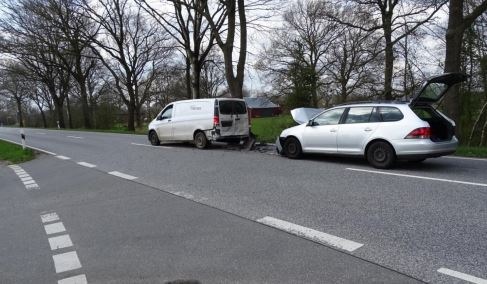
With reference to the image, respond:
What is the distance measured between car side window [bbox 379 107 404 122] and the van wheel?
23.4 ft

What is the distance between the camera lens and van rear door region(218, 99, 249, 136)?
14453mm

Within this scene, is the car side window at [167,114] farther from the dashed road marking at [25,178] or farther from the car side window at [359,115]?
the car side window at [359,115]

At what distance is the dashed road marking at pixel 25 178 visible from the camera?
30.7 ft

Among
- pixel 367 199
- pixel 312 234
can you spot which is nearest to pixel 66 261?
pixel 312 234

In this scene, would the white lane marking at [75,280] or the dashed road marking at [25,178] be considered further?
the dashed road marking at [25,178]

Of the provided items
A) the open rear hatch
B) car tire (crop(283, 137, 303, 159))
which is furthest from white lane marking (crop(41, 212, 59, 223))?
the open rear hatch

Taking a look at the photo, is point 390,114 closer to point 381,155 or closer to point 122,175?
point 381,155

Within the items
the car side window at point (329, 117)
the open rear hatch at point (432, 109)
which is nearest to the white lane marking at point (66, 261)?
the car side window at point (329, 117)

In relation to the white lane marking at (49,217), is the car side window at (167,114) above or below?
above

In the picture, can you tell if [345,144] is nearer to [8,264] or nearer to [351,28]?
[8,264]

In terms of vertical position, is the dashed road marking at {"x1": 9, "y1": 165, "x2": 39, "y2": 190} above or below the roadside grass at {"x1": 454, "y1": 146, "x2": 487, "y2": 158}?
below

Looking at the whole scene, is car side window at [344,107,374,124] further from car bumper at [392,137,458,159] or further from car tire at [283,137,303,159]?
car tire at [283,137,303,159]

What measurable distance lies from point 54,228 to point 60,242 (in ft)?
2.46

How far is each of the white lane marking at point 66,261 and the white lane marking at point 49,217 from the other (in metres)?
1.77
